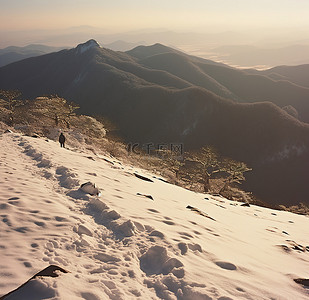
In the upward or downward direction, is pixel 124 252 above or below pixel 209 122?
above

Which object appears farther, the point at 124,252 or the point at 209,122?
the point at 209,122

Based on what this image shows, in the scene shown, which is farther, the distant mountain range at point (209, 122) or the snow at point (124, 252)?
the distant mountain range at point (209, 122)

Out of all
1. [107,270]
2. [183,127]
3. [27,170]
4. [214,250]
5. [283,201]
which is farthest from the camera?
[183,127]

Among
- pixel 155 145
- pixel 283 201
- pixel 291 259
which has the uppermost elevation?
pixel 291 259

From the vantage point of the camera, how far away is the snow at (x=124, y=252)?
4707 millimetres

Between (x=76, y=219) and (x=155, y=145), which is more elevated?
(x=76, y=219)

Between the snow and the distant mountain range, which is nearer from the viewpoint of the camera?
the snow

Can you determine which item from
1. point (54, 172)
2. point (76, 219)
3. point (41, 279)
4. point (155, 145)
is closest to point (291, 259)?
point (76, 219)

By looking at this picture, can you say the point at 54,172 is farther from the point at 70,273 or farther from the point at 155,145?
the point at 155,145

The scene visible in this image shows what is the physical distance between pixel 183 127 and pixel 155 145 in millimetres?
16703

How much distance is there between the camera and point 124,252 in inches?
238

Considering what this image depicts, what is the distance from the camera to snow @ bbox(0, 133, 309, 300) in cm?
471

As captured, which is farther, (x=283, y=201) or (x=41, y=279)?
(x=283, y=201)

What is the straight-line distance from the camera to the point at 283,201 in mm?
61719
